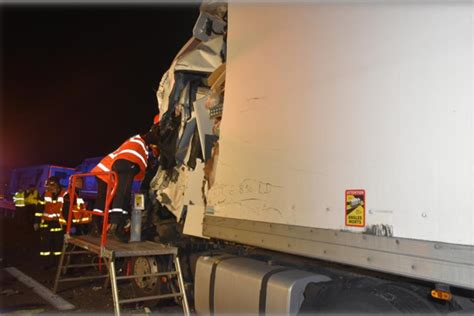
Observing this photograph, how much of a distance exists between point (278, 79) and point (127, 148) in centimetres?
275

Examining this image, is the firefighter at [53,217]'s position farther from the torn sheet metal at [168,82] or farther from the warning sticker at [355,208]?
the warning sticker at [355,208]

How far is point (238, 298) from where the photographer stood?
3.05 metres

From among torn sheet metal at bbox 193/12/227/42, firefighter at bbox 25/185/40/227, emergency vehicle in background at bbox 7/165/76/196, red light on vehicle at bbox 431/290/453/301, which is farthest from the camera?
emergency vehicle in background at bbox 7/165/76/196

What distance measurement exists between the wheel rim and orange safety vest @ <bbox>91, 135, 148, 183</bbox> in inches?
41.1

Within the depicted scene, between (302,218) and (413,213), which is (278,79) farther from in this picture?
(413,213)

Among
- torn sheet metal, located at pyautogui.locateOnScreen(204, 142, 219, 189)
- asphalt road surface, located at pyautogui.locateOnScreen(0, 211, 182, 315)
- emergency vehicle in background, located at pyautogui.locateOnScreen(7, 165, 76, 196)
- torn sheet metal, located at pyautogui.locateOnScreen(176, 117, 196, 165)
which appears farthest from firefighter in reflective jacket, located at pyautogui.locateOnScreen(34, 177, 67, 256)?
emergency vehicle in background, located at pyautogui.locateOnScreen(7, 165, 76, 196)

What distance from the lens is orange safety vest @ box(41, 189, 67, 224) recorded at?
7586mm

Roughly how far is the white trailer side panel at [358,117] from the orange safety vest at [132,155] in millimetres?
2078

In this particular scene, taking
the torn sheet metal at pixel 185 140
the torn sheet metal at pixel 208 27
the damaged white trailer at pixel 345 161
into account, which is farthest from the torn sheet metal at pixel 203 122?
the damaged white trailer at pixel 345 161

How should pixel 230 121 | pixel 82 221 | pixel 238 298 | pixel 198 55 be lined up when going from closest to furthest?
pixel 238 298, pixel 230 121, pixel 198 55, pixel 82 221

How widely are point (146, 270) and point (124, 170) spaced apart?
1187mm

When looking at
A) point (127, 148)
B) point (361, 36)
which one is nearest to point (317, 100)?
point (361, 36)

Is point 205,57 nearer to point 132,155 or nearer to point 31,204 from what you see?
point 132,155

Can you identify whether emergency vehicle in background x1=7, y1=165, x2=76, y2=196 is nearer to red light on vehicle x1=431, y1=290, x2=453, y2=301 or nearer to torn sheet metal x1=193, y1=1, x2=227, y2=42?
torn sheet metal x1=193, y1=1, x2=227, y2=42
